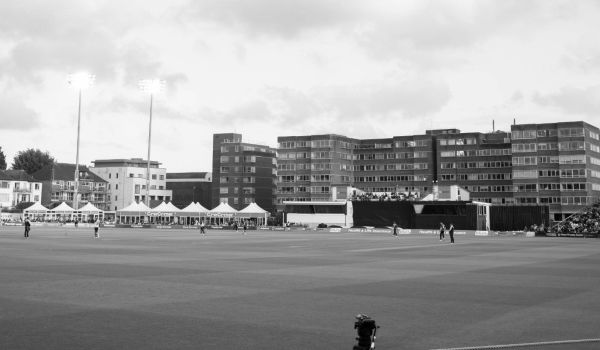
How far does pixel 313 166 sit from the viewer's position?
161 metres

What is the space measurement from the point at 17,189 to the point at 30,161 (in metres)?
28.1

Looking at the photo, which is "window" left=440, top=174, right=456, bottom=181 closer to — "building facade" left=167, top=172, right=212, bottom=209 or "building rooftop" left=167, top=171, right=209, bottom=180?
"building facade" left=167, top=172, right=212, bottom=209

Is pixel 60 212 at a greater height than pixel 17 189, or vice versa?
pixel 17 189

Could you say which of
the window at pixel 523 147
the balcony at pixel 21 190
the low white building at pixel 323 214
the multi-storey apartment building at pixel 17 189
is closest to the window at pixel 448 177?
the window at pixel 523 147

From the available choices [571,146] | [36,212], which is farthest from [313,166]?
[36,212]

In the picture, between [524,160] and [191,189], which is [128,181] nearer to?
[191,189]

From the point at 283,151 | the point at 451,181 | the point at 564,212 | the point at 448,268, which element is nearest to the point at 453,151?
the point at 451,181

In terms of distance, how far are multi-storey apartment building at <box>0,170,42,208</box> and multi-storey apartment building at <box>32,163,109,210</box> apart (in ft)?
10.8

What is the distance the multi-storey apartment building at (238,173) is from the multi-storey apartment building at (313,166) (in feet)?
23.5

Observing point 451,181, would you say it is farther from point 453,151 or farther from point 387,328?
point 387,328

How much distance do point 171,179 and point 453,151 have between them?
3577 inches

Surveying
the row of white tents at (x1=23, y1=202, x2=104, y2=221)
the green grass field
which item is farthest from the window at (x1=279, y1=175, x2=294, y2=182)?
the green grass field

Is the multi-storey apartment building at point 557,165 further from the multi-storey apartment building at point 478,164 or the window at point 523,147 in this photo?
the multi-storey apartment building at point 478,164

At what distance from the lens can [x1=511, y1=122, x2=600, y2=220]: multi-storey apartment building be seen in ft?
434
